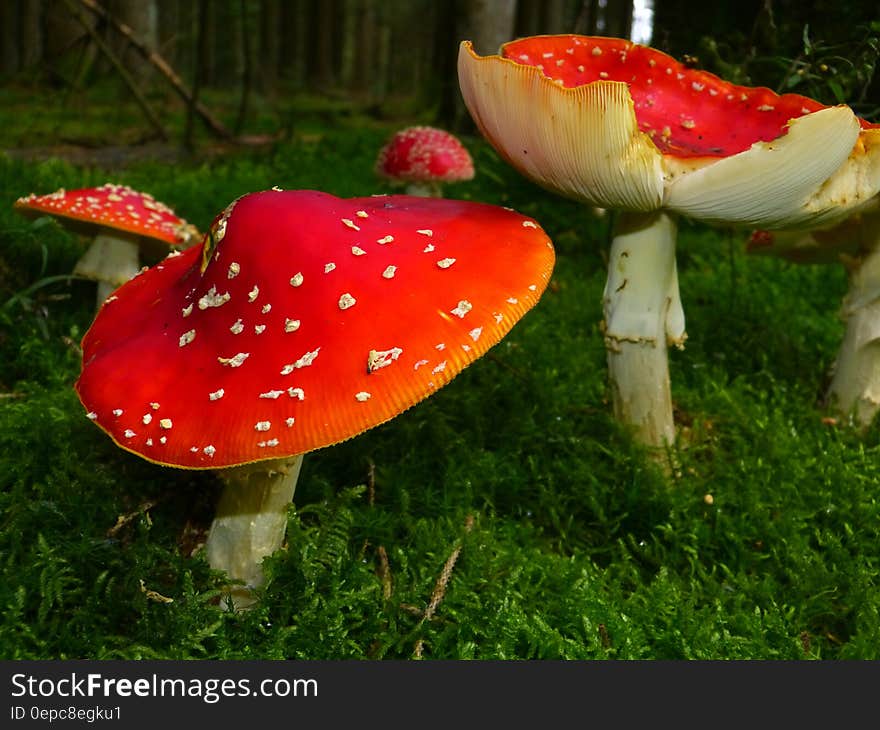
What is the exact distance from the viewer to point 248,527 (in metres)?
2.25

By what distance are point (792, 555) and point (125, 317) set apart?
2.34m

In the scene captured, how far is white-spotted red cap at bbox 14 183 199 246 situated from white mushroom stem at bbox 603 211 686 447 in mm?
2268

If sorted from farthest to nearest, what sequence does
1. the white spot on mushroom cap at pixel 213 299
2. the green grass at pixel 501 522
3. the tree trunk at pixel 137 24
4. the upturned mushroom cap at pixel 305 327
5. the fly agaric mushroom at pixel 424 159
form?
the tree trunk at pixel 137 24 → the fly agaric mushroom at pixel 424 159 → the green grass at pixel 501 522 → the white spot on mushroom cap at pixel 213 299 → the upturned mushroom cap at pixel 305 327

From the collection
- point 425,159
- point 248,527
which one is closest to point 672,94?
point 248,527

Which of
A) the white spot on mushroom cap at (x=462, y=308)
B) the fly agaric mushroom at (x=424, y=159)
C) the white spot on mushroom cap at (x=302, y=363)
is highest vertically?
the white spot on mushroom cap at (x=462, y=308)

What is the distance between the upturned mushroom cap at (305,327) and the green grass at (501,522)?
0.65 metres

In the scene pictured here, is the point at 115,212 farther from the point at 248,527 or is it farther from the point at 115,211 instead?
the point at 248,527

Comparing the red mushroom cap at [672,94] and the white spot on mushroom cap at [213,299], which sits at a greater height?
the red mushroom cap at [672,94]

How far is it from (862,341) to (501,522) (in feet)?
5.62

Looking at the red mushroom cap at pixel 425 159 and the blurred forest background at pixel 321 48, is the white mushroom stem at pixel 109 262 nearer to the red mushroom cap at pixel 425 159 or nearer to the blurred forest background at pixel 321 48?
the red mushroom cap at pixel 425 159

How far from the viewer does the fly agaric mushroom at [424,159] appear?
17.4 feet

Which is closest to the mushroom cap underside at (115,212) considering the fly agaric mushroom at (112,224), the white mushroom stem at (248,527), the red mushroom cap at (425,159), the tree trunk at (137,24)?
the fly agaric mushroom at (112,224)

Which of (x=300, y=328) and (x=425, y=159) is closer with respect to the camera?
(x=300, y=328)

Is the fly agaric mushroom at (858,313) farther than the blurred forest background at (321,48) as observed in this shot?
No
